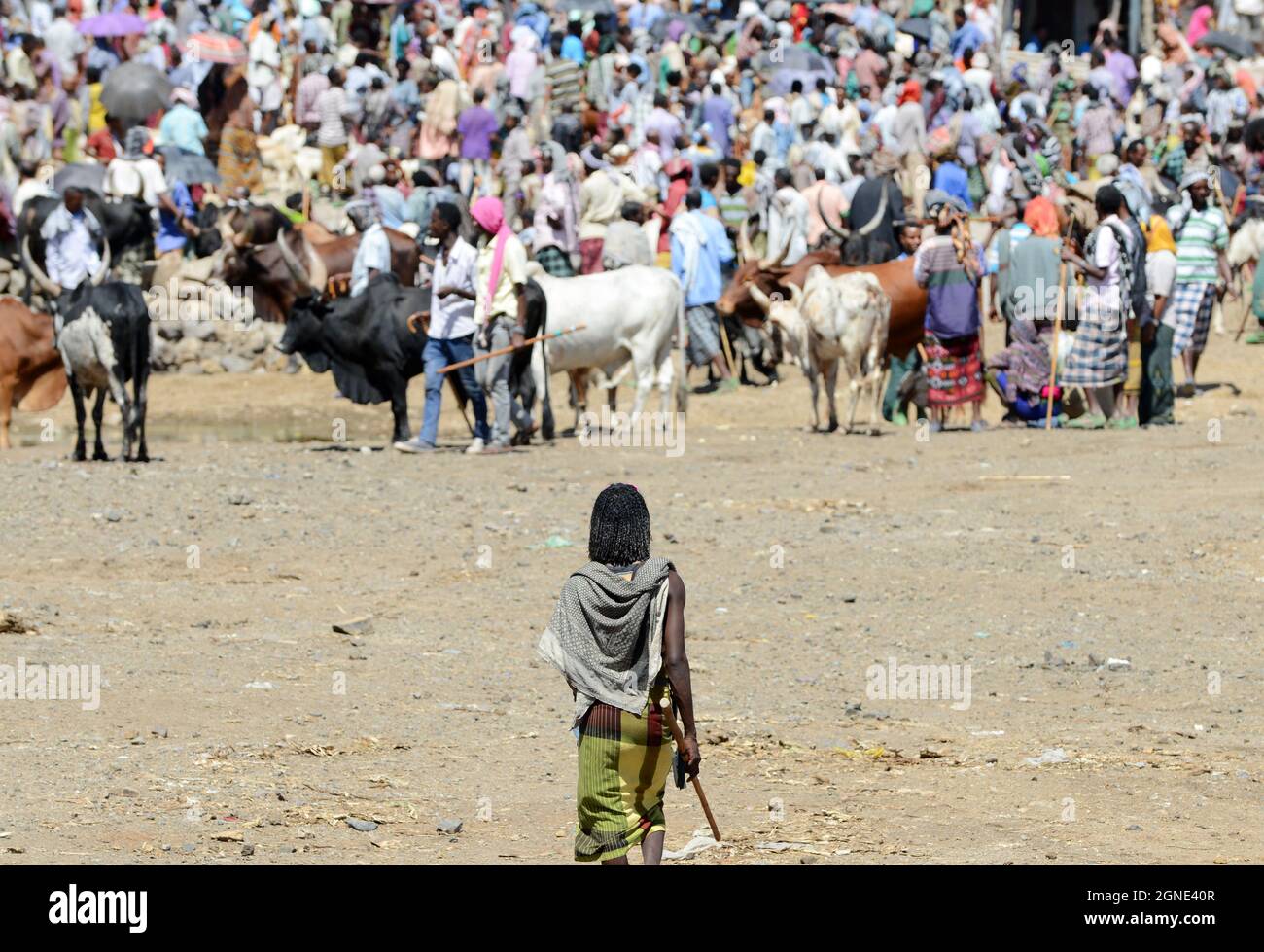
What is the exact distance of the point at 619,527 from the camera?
589 centimetres

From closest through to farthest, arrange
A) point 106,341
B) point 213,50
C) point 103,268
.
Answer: point 106,341, point 103,268, point 213,50

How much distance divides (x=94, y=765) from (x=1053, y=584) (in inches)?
216

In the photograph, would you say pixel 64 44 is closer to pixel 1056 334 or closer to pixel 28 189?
pixel 28 189

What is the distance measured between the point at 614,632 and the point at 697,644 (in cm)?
452

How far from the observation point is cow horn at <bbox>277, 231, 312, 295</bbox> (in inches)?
720

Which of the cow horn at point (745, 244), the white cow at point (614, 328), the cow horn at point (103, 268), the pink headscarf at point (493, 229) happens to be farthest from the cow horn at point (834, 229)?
the cow horn at point (103, 268)

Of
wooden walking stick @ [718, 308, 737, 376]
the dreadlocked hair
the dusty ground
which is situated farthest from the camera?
wooden walking stick @ [718, 308, 737, 376]

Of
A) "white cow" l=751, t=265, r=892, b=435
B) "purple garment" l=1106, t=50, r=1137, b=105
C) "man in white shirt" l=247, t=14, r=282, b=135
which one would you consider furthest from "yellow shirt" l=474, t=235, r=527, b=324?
"purple garment" l=1106, t=50, r=1137, b=105

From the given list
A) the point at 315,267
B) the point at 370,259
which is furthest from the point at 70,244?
the point at 315,267

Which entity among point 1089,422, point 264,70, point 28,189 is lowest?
point 1089,422

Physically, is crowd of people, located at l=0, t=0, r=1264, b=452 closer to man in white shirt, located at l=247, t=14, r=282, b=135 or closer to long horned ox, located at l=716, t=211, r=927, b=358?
man in white shirt, located at l=247, t=14, r=282, b=135

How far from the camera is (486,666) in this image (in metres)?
9.93

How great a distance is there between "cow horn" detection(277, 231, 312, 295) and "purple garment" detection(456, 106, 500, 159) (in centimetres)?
520

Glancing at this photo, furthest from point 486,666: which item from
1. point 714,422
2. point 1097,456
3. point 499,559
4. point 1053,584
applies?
point 714,422
